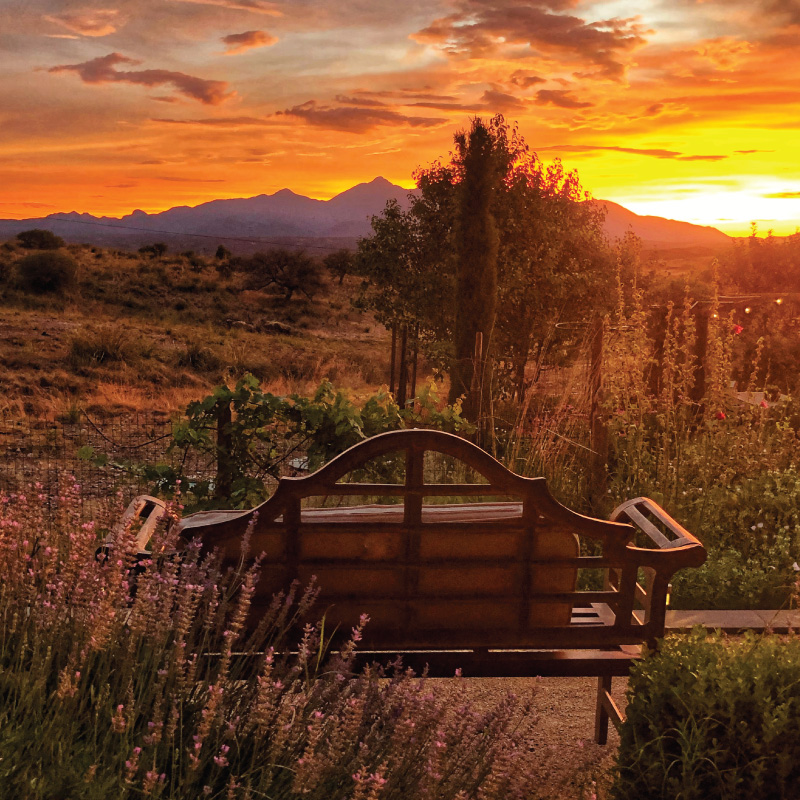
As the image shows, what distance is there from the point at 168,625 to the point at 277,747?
0.47 metres

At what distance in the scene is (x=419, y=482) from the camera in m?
2.47

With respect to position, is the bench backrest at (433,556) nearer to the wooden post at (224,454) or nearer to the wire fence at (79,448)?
the wooden post at (224,454)

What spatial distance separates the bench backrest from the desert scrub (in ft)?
0.78

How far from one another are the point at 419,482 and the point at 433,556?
0.84 feet

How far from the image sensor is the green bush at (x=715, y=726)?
2277mm

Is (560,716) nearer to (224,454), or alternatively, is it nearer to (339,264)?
(224,454)

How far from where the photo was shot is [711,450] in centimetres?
581

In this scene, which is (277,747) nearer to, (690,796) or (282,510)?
(282,510)

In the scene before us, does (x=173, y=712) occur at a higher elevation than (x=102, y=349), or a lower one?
higher

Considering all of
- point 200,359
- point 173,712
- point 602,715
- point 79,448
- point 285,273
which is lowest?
point 200,359

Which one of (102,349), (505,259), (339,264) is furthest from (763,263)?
(339,264)

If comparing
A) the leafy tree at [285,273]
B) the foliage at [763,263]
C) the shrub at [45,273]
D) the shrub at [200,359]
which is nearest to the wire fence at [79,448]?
the shrub at [200,359]

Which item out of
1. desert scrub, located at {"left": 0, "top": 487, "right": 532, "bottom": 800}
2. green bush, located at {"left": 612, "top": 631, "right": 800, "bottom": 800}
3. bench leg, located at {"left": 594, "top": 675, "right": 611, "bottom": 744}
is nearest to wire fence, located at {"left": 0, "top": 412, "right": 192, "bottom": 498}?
bench leg, located at {"left": 594, "top": 675, "right": 611, "bottom": 744}

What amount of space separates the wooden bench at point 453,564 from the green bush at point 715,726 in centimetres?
29
